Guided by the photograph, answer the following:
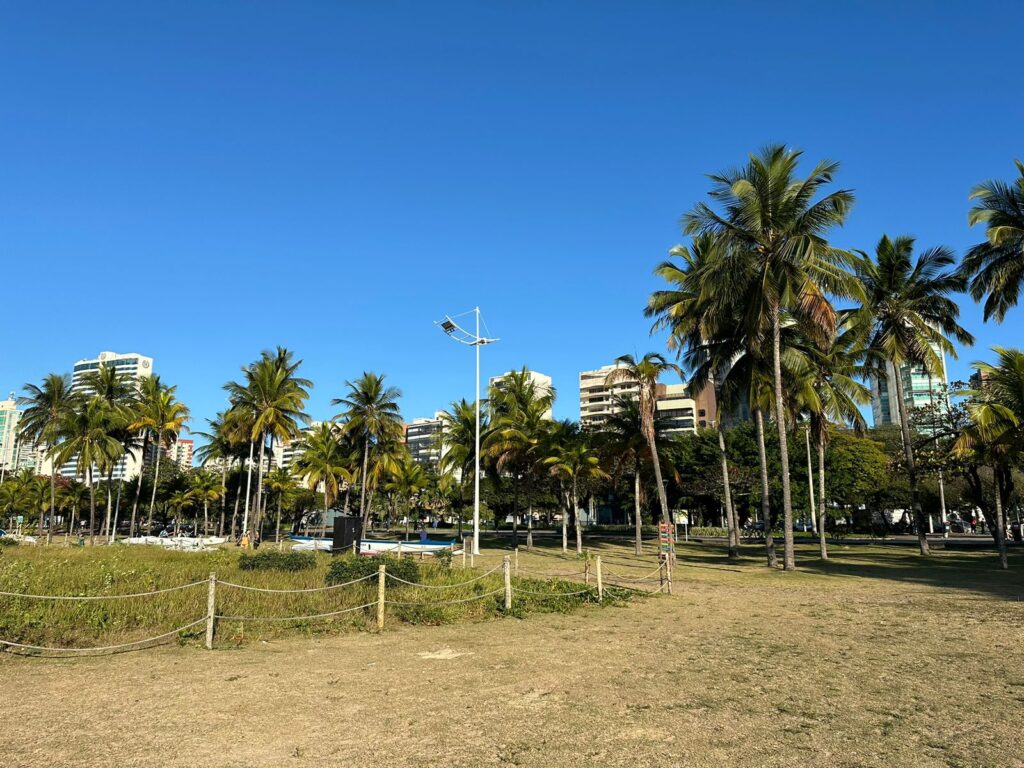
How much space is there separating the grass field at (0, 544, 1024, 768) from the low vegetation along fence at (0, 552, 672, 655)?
0.68 metres

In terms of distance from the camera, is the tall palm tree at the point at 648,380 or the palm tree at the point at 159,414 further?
the palm tree at the point at 159,414

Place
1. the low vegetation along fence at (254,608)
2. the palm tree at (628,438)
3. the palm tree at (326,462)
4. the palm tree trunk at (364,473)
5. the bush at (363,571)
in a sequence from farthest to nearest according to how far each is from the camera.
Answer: the palm tree at (326,462) → the palm tree trunk at (364,473) → the palm tree at (628,438) → the bush at (363,571) → the low vegetation along fence at (254,608)

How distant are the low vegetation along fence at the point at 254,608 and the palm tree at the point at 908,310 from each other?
18820mm

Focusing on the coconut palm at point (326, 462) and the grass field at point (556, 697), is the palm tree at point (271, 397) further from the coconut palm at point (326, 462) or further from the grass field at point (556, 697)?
the grass field at point (556, 697)

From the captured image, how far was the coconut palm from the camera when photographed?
50000mm

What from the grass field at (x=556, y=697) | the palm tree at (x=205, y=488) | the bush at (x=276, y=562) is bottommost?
the grass field at (x=556, y=697)

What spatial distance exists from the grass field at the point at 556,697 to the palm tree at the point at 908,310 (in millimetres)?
19498

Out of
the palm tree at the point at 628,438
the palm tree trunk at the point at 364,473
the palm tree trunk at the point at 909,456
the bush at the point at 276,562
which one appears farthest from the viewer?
the palm tree trunk at the point at 364,473

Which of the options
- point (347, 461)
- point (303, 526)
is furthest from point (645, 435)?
point (303, 526)

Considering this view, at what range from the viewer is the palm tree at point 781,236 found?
22.4 m

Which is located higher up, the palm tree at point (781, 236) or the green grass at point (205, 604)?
the palm tree at point (781, 236)

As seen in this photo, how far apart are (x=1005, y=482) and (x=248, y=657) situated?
30602 millimetres

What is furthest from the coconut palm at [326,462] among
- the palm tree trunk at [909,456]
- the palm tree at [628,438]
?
the palm tree trunk at [909,456]

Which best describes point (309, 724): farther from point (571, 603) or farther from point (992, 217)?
point (992, 217)
